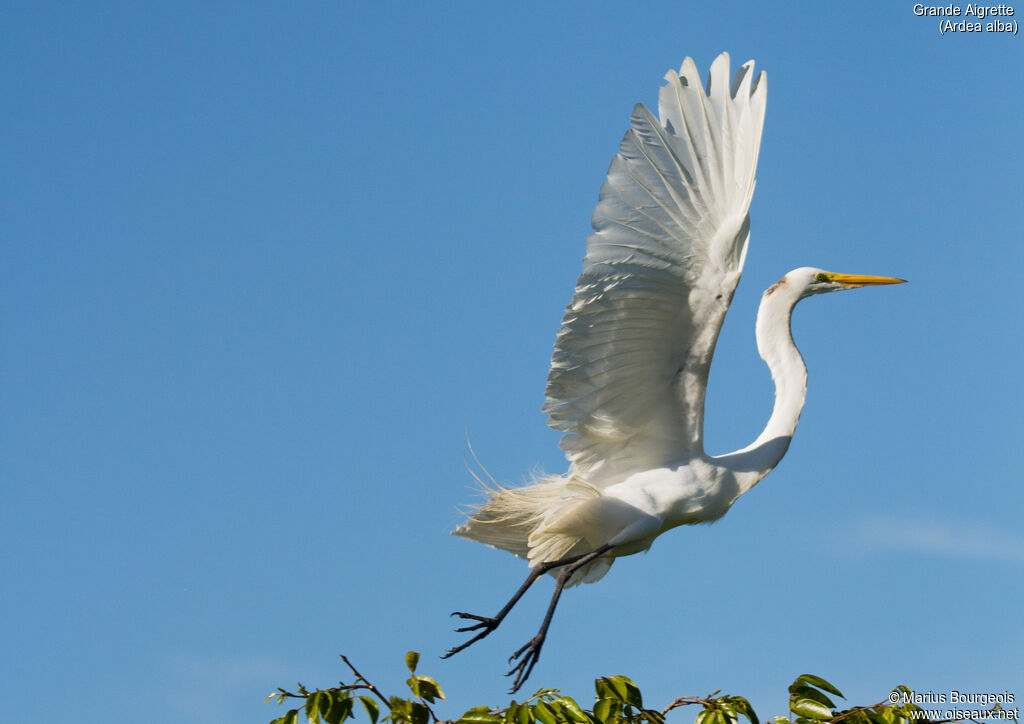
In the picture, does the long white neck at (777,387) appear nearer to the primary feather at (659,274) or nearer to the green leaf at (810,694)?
the primary feather at (659,274)

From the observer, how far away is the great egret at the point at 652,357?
5352 mm

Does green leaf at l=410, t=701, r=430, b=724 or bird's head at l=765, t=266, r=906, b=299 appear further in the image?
bird's head at l=765, t=266, r=906, b=299

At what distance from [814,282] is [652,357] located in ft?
4.80

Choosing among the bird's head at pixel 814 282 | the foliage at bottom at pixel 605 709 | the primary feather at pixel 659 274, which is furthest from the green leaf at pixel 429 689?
the bird's head at pixel 814 282

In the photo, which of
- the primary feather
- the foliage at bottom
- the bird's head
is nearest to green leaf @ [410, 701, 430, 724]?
the foliage at bottom

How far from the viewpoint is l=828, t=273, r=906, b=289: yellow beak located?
21.5 ft

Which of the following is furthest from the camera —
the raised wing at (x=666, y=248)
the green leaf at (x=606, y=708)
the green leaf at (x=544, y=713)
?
the raised wing at (x=666, y=248)

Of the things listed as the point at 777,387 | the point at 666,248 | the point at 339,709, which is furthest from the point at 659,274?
the point at 339,709

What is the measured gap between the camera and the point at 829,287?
21.4 ft

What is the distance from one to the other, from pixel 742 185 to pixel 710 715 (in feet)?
9.42

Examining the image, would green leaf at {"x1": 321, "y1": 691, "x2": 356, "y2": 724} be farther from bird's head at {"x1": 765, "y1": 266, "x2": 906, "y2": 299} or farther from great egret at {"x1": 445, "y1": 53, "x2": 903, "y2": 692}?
bird's head at {"x1": 765, "y1": 266, "x2": 906, "y2": 299}

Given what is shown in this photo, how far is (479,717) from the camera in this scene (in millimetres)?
3484

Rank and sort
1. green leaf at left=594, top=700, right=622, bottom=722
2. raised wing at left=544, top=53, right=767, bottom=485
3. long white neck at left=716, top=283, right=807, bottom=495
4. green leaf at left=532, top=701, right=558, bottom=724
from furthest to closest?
long white neck at left=716, top=283, right=807, bottom=495, raised wing at left=544, top=53, right=767, bottom=485, green leaf at left=594, top=700, right=622, bottom=722, green leaf at left=532, top=701, right=558, bottom=724

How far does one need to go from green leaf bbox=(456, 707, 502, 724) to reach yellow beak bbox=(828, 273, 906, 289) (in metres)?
4.02
